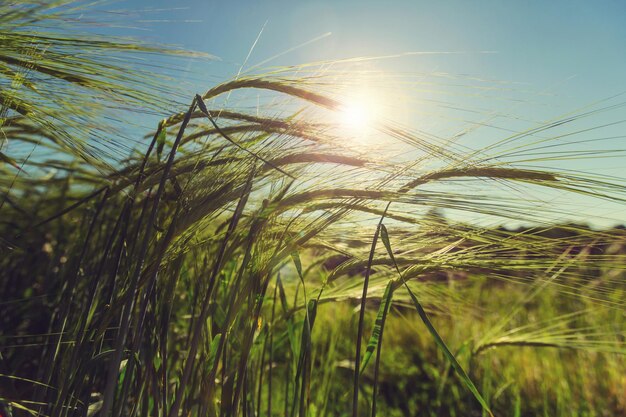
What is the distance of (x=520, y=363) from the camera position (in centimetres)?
213

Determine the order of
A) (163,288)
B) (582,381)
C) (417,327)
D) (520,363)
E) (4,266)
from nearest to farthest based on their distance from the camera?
(163,288) < (4,266) < (582,381) < (520,363) < (417,327)

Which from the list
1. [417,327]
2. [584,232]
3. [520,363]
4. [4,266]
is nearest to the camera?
[584,232]

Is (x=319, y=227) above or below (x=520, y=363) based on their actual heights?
above

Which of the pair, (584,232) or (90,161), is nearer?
(584,232)

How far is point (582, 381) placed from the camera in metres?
1.88

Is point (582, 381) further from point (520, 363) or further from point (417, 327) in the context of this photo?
point (417, 327)

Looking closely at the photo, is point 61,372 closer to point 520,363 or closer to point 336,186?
point 336,186

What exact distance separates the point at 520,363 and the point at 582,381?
284 mm

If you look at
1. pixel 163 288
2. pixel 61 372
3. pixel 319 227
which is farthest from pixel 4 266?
pixel 319 227

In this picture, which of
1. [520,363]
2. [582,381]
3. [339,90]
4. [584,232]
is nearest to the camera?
[584,232]

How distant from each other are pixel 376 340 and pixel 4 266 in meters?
1.07

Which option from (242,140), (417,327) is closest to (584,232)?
(242,140)

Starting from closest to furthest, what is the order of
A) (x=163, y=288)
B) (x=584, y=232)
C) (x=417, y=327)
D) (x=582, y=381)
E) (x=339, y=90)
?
(x=584, y=232) → (x=339, y=90) → (x=163, y=288) → (x=582, y=381) → (x=417, y=327)

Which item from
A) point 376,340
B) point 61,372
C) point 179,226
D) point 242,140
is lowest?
point 61,372
